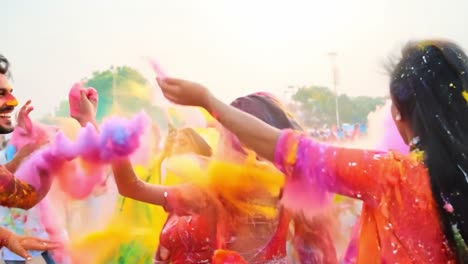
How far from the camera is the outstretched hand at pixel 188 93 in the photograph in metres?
1.30

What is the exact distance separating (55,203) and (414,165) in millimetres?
905

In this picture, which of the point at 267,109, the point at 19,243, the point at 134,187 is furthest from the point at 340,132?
the point at 19,243

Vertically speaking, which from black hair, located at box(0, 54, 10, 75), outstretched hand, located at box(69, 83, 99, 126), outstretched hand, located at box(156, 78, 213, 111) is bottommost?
outstretched hand, located at box(69, 83, 99, 126)

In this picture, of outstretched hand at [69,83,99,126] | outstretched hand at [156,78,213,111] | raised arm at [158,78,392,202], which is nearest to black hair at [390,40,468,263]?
raised arm at [158,78,392,202]

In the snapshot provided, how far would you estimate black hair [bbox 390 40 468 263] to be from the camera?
1.15 metres

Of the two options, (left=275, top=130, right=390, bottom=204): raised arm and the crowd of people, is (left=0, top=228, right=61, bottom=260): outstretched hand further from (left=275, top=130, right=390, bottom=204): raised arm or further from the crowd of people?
(left=275, top=130, right=390, bottom=204): raised arm

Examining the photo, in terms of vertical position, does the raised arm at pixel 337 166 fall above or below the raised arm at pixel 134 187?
above

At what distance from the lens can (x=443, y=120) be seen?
117 centimetres

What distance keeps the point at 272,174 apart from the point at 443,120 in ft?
1.37

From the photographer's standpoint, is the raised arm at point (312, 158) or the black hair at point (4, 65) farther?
the black hair at point (4, 65)

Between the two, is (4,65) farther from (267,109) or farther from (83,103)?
(267,109)

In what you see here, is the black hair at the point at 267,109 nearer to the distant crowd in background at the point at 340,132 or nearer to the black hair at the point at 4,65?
the distant crowd in background at the point at 340,132

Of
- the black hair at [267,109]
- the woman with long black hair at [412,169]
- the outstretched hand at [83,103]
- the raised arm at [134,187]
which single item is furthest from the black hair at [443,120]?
the outstretched hand at [83,103]

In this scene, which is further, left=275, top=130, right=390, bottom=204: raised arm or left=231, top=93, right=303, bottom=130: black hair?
left=231, top=93, right=303, bottom=130: black hair
